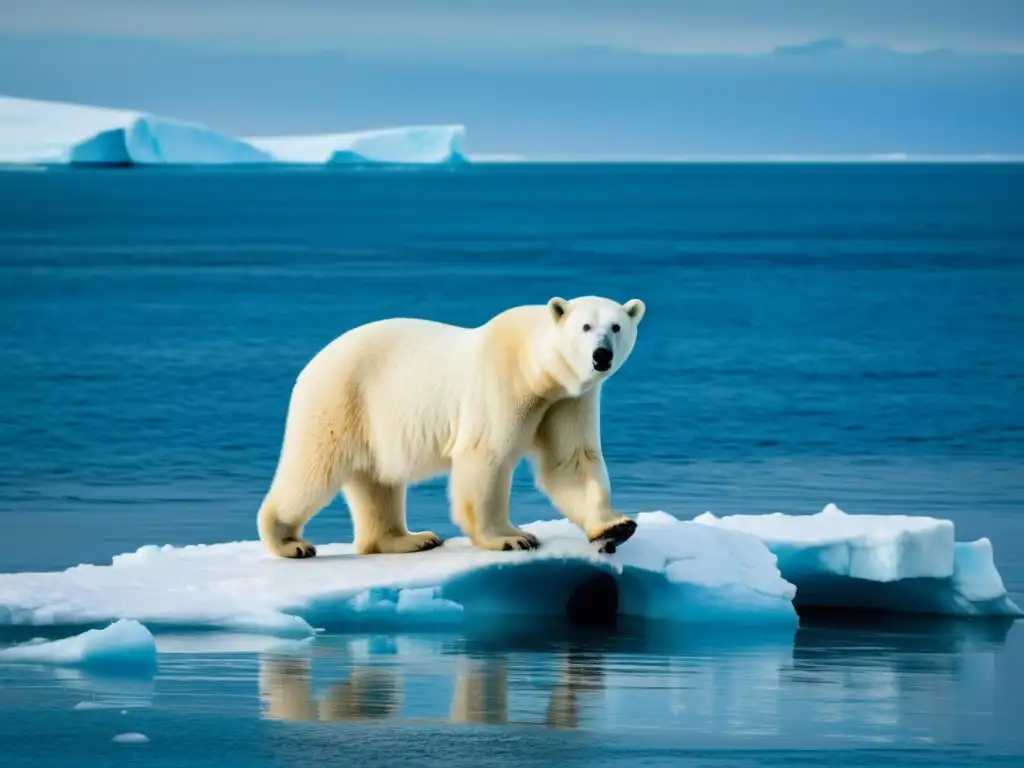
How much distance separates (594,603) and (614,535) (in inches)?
49.3

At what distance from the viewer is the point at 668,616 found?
980cm

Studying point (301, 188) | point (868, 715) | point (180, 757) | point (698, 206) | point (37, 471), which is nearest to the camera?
point (180, 757)

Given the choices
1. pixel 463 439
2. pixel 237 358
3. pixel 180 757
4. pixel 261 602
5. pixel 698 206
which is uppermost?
pixel 698 206

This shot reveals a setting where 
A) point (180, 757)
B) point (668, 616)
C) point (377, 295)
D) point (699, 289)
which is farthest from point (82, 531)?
point (699, 289)

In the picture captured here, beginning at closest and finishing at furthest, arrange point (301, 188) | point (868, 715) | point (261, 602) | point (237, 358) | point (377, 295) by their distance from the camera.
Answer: point (868, 715), point (261, 602), point (237, 358), point (377, 295), point (301, 188)

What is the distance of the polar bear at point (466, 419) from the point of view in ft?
29.7

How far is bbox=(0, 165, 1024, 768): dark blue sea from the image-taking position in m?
7.77

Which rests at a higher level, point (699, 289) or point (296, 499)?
point (699, 289)

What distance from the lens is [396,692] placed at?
834 cm

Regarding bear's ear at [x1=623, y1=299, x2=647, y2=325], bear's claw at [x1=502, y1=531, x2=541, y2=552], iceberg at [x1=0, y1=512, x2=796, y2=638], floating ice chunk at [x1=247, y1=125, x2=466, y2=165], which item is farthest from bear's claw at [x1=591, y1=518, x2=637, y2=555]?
floating ice chunk at [x1=247, y1=125, x2=466, y2=165]

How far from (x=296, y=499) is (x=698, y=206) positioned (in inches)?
4331

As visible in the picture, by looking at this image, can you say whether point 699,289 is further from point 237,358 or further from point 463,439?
point 463,439

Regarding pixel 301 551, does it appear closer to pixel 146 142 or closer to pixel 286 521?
pixel 286 521

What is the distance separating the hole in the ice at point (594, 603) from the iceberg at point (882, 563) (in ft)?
2.22
